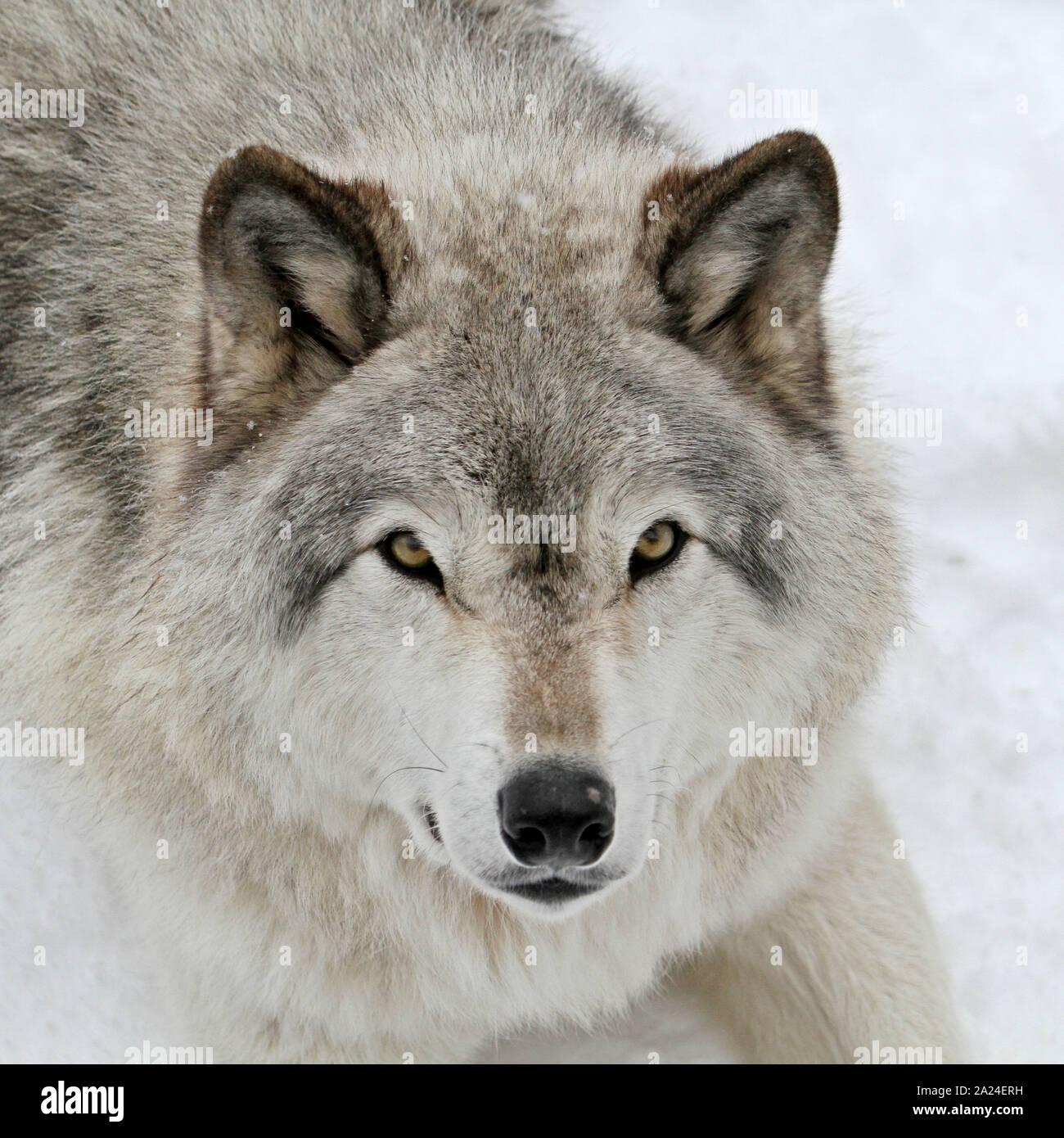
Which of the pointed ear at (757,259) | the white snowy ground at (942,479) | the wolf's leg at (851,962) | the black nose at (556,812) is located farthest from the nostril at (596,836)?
the white snowy ground at (942,479)

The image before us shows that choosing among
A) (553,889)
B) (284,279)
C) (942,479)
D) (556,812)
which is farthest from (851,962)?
(284,279)

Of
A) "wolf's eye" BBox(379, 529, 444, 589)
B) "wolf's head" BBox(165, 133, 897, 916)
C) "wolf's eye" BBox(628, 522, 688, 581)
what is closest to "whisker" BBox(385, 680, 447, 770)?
"wolf's head" BBox(165, 133, 897, 916)

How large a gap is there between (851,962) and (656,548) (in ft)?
5.45

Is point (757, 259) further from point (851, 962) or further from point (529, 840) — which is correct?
point (851, 962)

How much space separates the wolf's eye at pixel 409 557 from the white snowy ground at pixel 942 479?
5.01 feet

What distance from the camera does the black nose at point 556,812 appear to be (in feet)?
8.14

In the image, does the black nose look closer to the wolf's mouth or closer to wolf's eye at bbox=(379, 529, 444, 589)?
the wolf's mouth

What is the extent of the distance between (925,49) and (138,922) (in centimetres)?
502

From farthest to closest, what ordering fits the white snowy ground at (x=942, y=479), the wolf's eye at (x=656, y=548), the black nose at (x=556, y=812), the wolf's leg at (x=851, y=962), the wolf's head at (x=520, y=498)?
the white snowy ground at (x=942, y=479)
the wolf's leg at (x=851, y=962)
the wolf's eye at (x=656, y=548)
the wolf's head at (x=520, y=498)
the black nose at (x=556, y=812)

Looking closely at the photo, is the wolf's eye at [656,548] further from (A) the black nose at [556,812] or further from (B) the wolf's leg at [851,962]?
(B) the wolf's leg at [851,962]

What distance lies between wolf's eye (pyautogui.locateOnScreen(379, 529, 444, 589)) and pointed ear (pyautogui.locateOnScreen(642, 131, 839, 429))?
76cm

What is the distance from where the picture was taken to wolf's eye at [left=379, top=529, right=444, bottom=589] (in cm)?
273

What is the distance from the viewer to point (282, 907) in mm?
3320

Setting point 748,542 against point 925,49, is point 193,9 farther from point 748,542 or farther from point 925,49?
point 925,49
